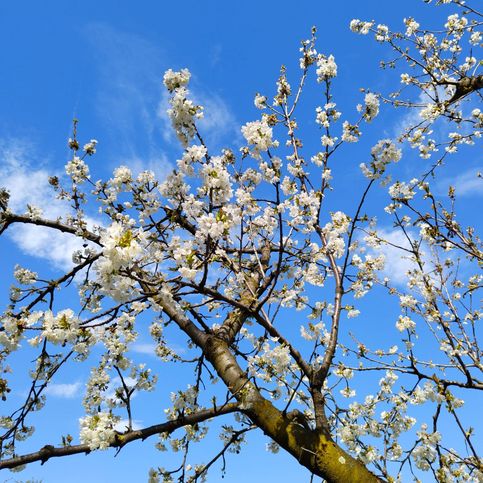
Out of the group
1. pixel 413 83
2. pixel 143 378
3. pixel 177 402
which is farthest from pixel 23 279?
pixel 413 83

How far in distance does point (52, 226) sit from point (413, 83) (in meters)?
5.77

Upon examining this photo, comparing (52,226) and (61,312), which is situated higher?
(52,226)

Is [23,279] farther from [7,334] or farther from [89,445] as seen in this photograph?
[89,445]

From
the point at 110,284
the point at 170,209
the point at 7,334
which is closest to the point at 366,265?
the point at 170,209

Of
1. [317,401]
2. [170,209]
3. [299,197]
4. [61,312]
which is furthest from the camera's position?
[299,197]

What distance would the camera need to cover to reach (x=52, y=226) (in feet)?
19.8

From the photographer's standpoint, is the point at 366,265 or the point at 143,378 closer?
the point at 143,378

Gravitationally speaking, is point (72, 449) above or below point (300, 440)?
above

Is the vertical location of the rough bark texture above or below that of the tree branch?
below

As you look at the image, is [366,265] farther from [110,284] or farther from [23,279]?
[23,279]

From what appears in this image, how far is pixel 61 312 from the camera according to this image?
3666 millimetres

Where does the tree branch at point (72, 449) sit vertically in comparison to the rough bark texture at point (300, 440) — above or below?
above

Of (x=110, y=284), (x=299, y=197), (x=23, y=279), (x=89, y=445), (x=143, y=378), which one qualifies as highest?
(x=23, y=279)

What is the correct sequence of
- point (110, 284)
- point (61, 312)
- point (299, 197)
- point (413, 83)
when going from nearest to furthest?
point (110, 284), point (61, 312), point (299, 197), point (413, 83)
